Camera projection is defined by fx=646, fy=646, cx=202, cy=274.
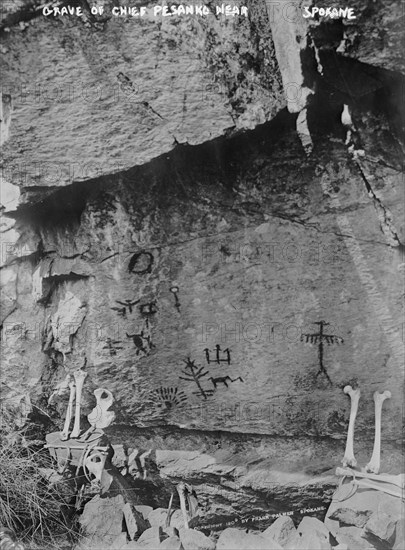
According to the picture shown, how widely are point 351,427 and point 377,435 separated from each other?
97 millimetres

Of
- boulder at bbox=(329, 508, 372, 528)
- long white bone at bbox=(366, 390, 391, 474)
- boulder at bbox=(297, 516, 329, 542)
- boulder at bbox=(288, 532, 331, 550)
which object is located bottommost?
boulder at bbox=(288, 532, 331, 550)

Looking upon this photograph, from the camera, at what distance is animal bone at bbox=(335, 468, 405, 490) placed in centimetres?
230

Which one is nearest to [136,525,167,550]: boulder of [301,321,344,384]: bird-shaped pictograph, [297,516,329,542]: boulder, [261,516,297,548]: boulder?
[261,516,297,548]: boulder

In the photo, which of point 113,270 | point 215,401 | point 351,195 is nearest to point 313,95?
point 351,195

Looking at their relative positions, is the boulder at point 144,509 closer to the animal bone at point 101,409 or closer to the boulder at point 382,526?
the animal bone at point 101,409

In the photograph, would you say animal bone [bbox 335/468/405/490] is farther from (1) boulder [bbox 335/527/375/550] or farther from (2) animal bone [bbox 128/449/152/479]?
(2) animal bone [bbox 128/449/152/479]

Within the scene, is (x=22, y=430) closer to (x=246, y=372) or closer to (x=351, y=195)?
(x=246, y=372)

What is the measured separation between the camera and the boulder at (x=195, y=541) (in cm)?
228

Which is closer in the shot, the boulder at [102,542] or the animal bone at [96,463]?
the boulder at [102,542]

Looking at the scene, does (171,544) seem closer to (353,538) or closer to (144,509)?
(144,509)

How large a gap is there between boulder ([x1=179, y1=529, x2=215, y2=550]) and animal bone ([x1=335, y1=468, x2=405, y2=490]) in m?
0.53

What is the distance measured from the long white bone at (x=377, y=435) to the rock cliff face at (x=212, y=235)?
3cm

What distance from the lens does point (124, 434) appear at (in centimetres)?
251

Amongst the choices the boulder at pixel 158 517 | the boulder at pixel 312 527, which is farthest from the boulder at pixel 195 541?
the boulder at pixel 312 527
